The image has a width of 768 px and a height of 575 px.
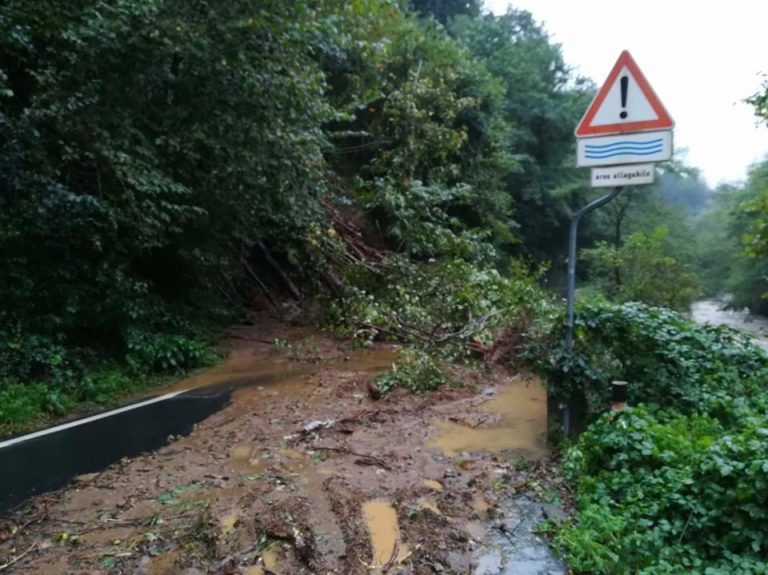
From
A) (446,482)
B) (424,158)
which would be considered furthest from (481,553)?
(424,158)

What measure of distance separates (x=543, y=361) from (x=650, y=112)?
79.6 inches

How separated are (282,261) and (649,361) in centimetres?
1011

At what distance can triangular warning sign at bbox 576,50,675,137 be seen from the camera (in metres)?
4.04

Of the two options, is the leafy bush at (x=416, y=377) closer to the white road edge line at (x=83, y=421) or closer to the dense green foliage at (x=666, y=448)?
the dense green foliage at (x=666, y=448)

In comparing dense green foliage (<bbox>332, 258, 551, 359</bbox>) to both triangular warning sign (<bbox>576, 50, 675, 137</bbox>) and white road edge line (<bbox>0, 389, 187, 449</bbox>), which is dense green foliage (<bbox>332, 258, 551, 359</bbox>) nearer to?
white road edge line (<bbox>0, 389, 187, 449</bbox>)

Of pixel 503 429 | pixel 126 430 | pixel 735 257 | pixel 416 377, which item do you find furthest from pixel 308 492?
pixel 735 257

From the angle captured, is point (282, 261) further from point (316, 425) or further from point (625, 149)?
point (625, 149)

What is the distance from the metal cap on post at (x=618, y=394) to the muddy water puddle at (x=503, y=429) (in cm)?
69

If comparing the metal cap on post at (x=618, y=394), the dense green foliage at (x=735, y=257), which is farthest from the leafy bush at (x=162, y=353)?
the dense green foliage at (x=735, y=257)

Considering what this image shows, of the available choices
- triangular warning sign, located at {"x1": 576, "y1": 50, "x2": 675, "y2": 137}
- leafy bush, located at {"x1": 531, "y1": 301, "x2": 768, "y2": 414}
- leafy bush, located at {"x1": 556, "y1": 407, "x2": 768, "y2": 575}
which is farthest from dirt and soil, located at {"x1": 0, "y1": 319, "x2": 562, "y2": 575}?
triangular warning sign, located at {"x1": 576, "y1": 50, "x2": 675, "y2": 137}

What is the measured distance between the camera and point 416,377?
7160 millimetres

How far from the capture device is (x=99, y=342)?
8.38m

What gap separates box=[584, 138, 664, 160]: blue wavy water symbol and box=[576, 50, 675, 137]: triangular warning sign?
85mm

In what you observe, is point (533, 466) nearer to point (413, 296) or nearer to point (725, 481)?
point (725, 481)
